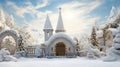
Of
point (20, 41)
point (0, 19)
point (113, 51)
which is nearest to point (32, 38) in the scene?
point (0, 19)

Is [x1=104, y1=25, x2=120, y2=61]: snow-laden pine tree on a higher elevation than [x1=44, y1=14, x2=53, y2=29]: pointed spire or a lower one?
lower

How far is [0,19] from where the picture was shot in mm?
14039

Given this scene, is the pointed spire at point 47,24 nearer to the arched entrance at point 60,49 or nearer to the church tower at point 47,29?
the church tower at point 47,29

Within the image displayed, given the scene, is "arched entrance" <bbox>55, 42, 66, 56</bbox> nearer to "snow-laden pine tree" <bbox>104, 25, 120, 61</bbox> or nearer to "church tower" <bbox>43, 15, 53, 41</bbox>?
"church tower" <bbox>43, 15, 53, 41</bbox>

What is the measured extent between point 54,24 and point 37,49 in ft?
10.0

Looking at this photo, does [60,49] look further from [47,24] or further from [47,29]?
[47,24]

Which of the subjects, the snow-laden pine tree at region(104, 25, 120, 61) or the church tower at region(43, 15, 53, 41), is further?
the church tower at region(43, 15, 53, 41)

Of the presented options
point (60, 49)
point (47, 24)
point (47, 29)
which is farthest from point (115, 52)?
point (47, 24)

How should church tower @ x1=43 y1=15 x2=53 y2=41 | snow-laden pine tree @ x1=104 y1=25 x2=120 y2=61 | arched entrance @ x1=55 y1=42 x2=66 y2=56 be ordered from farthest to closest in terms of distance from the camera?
church tower @ x1=43 y1=15 x2=53 y2=41 < arched entrance @ x1=55 y1=42 x2=66 y2=56 < snow-laden pine tree @ x1=104 y1=25 x2=120 y2=61

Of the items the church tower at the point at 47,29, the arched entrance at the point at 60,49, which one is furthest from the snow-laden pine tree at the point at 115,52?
the church tower at the point at 47,29

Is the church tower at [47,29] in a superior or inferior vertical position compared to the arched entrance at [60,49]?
superior

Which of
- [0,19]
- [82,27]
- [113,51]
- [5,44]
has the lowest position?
[113,51]

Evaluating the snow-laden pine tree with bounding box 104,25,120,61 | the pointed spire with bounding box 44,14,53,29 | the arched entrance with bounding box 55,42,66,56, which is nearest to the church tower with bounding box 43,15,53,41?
the pointed spire with bounding box 44,14,53,29

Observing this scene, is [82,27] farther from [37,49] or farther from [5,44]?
[5,44]
